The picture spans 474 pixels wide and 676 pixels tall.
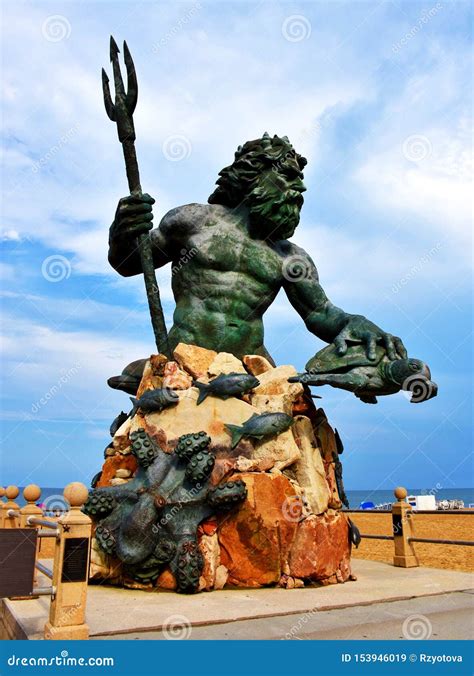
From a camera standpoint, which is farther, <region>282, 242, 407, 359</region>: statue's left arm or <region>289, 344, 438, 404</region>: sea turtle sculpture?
<region>282, 242, 407, 359</region>: statue's left arm

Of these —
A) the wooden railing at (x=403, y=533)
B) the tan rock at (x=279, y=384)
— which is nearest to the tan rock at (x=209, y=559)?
the tan rock at (x=279, y=384)

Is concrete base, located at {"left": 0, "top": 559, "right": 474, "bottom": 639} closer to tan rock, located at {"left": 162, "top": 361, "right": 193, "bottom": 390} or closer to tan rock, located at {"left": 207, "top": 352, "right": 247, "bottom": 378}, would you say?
Answer: tan rock, located at {"left": 162, "top": 361, "right": 193, "bottom": 390}

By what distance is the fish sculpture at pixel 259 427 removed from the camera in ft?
15.9

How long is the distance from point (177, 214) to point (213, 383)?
1857mm

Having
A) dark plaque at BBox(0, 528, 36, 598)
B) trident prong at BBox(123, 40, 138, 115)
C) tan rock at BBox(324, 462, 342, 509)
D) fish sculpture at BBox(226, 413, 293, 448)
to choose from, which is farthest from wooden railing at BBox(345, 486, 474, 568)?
trident prong at BBox(123, 40, 138, 115)

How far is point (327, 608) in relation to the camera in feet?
13.1

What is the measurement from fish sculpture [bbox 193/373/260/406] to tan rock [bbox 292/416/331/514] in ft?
2.05

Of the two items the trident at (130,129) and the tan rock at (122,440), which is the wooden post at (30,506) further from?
the trident at (130,129)

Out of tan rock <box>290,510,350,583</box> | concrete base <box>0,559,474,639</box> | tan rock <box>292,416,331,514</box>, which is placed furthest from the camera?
tan rock <box>292,416,331,514</box>

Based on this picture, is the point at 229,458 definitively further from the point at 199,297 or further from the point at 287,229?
the point at 287,229

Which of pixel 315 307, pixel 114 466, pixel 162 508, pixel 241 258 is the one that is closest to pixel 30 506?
pixel 114 466

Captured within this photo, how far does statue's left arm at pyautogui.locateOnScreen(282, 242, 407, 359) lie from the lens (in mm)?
5344

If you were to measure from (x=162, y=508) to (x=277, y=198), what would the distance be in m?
3.04

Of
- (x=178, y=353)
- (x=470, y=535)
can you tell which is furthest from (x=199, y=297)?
(x=470, y=535)
